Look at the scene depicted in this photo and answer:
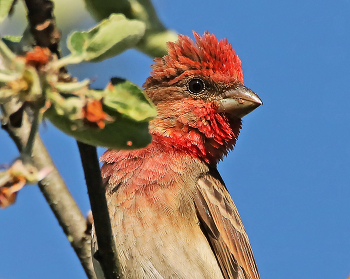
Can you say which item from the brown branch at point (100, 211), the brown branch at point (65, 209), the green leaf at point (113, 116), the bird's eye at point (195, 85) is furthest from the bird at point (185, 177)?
the green leaf at point (113, 116)

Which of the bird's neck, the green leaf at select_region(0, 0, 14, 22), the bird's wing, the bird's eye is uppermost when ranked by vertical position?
the bird's eye

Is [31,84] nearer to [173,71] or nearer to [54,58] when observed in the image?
[54,58]

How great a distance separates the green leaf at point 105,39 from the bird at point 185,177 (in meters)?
2.56

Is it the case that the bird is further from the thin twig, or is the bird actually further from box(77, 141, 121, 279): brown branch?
the thin twig

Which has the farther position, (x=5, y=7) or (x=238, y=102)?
(x=238, y=102)

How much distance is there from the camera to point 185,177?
467cm

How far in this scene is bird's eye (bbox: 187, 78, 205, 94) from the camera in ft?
16.9

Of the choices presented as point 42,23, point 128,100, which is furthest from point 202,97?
point 42,23

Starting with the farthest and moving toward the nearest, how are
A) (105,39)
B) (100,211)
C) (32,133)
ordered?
(100,211) < (105,39) < (32,133)

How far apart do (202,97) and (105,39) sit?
12.2ft

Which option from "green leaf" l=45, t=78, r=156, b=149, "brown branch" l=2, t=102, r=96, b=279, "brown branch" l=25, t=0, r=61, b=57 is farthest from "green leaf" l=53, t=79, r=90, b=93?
"brown branch" l=2, t=102, r=96, b=279

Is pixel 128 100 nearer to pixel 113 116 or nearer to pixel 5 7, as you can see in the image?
pixel 113 116

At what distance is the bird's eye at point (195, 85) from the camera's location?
516 cm

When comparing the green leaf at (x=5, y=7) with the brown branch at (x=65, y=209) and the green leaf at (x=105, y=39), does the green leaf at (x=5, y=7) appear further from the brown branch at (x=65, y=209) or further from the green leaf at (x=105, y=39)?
the brown branch at (x=65, y=209)
